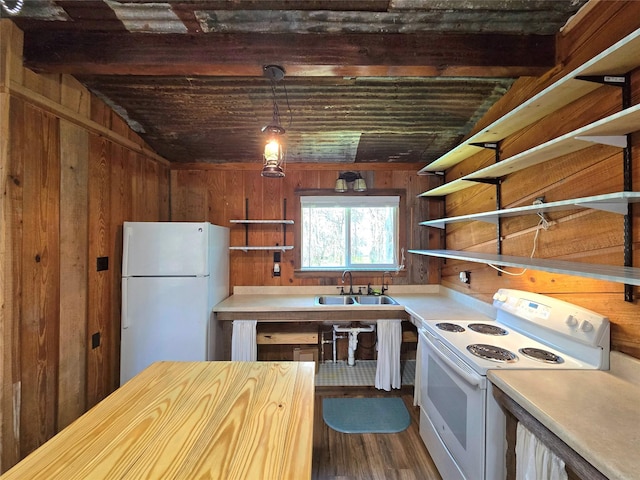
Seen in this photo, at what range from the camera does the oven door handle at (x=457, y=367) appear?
1296 millimetres

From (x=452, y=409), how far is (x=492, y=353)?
1.37 ft

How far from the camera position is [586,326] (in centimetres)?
129

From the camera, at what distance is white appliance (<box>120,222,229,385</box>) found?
2.21 m

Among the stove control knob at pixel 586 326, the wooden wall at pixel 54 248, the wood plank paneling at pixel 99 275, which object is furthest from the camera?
the wood plank paneling at pixel 99 275

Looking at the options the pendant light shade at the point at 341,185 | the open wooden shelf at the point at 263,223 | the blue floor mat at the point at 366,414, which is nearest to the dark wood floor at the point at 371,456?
the blue floor mat at the point at 366,414

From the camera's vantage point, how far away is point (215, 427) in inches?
34.5

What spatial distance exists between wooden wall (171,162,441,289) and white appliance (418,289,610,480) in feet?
4.34

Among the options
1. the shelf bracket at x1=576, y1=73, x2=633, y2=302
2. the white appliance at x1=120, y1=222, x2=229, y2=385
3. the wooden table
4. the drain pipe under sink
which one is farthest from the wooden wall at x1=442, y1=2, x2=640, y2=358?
the white appliance at x1=120, y1=222, x2=229, y2=385

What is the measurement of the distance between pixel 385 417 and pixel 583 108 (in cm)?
249

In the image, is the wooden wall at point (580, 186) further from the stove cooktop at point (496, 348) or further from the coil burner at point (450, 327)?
the coil burner at point (450, 327)

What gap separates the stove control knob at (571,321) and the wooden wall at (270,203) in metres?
1.78

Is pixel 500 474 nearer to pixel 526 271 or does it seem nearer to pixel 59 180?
pixel 526 271

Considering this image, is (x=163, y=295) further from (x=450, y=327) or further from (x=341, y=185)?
(x=450, y=327)

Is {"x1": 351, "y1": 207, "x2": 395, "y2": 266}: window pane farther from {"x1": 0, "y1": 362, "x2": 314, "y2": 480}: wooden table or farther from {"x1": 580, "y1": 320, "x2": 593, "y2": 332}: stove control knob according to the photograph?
{"x1": 0, "y1": 362, "x2": 314, "y2": 480}: wooden table
